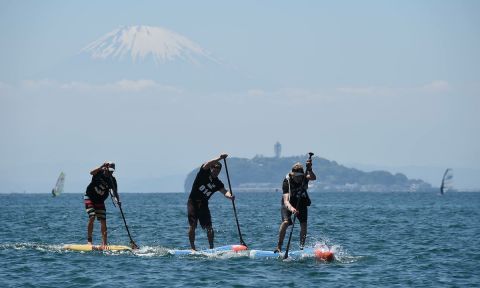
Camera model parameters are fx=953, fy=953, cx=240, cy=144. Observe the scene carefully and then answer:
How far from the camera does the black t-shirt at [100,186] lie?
25609 mm

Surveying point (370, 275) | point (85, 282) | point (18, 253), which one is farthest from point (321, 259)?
point (18, 253)

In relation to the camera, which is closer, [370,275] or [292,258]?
[370,275]

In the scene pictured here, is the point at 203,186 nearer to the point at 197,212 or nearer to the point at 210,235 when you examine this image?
the point at 197,212

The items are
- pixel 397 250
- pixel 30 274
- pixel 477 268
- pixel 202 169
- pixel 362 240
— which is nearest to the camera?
pixel 30 274

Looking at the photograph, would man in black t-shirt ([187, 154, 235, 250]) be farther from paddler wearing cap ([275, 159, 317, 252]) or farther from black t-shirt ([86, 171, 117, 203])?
black t-shirt ([86, 171, 117, 203])

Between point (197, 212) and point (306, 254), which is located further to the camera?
point (197, 212)

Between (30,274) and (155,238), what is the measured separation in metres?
11.1

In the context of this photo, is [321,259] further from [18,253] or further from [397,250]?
[18,253]

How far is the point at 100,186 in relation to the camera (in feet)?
84.4

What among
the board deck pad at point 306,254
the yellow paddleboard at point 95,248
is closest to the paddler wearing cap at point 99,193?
the yellow paddleboard at point 95,248

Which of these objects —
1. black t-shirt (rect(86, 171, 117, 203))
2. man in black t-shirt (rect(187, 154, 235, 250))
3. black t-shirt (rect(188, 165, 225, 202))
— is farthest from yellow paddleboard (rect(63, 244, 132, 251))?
black t-shirt (rect(188, 165, 225, 202))

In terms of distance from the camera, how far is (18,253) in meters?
25.1

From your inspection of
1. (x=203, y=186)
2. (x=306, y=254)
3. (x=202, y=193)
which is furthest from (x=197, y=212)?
(x=306, y=254)

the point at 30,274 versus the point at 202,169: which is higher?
the point at 202,169
